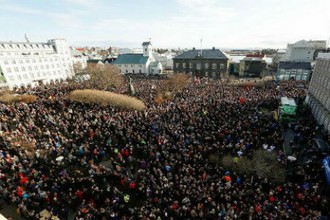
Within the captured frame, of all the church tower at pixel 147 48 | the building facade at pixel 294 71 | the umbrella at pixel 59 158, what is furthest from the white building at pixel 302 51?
the umbrella at pixel 59 158

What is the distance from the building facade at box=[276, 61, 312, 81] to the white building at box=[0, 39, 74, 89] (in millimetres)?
63955

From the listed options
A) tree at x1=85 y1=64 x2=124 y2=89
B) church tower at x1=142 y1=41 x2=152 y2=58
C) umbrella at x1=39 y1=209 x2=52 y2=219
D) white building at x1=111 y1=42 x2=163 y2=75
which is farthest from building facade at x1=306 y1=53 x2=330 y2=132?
church tower at x1=142 y1=41 x2=152 y2=58

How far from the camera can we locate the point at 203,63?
64.7 metres

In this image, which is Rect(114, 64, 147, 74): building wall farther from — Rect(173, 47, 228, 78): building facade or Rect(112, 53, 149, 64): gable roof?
Rect(173, 47, 228, 78): building facade

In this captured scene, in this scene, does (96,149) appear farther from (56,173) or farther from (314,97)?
(314,97)

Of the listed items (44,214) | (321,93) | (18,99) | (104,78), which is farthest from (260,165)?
(104,78)

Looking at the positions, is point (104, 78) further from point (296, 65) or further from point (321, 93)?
point (296, 65)

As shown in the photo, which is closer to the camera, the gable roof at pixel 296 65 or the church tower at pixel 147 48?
the gable roof at pixel 296 65

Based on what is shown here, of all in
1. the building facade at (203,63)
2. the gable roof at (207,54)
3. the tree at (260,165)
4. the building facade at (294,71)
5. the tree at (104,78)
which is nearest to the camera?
the tree at (260,165)

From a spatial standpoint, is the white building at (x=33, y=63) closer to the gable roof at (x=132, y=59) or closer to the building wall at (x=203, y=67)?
the gable roof at (x=132, y=59)

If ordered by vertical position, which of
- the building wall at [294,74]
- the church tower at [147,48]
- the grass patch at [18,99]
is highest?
the church tower at [147,48]

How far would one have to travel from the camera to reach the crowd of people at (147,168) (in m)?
12.8

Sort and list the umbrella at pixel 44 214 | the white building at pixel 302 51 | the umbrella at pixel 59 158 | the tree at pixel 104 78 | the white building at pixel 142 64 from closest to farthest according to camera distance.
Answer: the umbrella at pixel 44 214, the umbrella at pixel 59 158, the tree at pixel 104 78, the white building at pixel 302 51, the white building at pixel 142 64

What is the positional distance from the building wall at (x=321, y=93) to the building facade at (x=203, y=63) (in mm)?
33194
